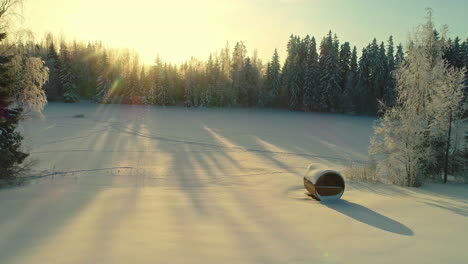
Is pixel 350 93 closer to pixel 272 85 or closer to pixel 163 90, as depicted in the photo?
pixel 272 85

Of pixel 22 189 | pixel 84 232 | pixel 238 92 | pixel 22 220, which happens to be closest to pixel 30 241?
pixel 84 232

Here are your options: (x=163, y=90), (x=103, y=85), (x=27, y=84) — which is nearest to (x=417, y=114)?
(x=27, y=84)

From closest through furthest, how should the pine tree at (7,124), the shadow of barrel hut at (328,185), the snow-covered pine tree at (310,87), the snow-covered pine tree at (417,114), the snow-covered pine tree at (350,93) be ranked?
the shadow of barrel hut at (328,185)
the pine tree at (7,124)
the snow-covered pine tree at (417,114)
the snow-covered pine tree at (350,93)
the snow-covered pine tree at (310,87)

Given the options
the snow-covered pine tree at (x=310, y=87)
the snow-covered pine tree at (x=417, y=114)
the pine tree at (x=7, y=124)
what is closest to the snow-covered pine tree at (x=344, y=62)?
the snow-covered pine tree at (x=310, y=87)

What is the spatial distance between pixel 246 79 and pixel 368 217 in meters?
69.7

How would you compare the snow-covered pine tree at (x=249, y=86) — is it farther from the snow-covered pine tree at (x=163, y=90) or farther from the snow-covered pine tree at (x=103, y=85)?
the snow-covered pine tree at (x=103, y=85)

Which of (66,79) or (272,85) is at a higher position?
(272,85)

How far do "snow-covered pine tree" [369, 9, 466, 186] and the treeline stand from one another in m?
50.6

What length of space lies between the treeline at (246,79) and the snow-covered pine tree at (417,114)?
50.6 meters

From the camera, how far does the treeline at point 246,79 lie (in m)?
67.2

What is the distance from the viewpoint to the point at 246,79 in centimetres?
7619

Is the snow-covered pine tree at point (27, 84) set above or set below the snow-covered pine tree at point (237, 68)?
below

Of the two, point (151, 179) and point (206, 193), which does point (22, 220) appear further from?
point (151, 179)

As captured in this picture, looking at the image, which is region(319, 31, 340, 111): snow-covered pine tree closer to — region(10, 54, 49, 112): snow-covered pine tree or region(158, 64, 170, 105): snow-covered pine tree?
region(158, 64, 170, 105): snow-covered pine tree
